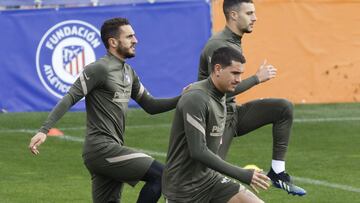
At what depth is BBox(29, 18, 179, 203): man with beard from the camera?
10734mm

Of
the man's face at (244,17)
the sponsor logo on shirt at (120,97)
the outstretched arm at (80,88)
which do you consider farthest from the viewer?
the man's face at (244,17)

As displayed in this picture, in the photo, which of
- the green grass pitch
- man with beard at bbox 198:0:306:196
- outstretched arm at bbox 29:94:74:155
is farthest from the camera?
the green grass pitch

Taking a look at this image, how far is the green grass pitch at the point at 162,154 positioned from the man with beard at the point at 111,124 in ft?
7.51

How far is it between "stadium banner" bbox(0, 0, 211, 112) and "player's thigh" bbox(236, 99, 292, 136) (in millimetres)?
8607

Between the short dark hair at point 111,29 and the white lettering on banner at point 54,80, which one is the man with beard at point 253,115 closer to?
the short dark hair at point 111,29

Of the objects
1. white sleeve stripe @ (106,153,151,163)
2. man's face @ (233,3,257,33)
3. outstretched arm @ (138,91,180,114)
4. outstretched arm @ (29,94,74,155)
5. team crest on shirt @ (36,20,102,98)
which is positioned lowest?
team crest on shirt @ (36,20,102,98)

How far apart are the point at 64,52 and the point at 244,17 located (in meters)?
8.57

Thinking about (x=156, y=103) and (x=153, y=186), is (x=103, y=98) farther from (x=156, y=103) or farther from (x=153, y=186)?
(x=153, y=186)

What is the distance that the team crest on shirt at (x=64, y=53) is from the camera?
2027 cm

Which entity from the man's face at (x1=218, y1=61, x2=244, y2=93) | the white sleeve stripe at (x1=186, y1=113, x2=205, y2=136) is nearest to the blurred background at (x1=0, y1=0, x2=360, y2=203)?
the man's face at (x1=218, y1=61, x2=244, y2=93)

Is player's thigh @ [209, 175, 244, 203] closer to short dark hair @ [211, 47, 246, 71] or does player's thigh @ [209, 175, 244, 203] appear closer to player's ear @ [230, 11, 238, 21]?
short dark hair @ [211, 47, 246, 71]

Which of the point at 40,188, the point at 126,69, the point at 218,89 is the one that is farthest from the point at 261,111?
the point at 40,188

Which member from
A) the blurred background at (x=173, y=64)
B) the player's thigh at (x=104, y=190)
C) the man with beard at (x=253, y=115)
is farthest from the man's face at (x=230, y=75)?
the blurred background at (x=173, y=64)

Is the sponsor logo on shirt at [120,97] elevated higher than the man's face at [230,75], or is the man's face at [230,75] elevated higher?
the man's face at [230,75]
